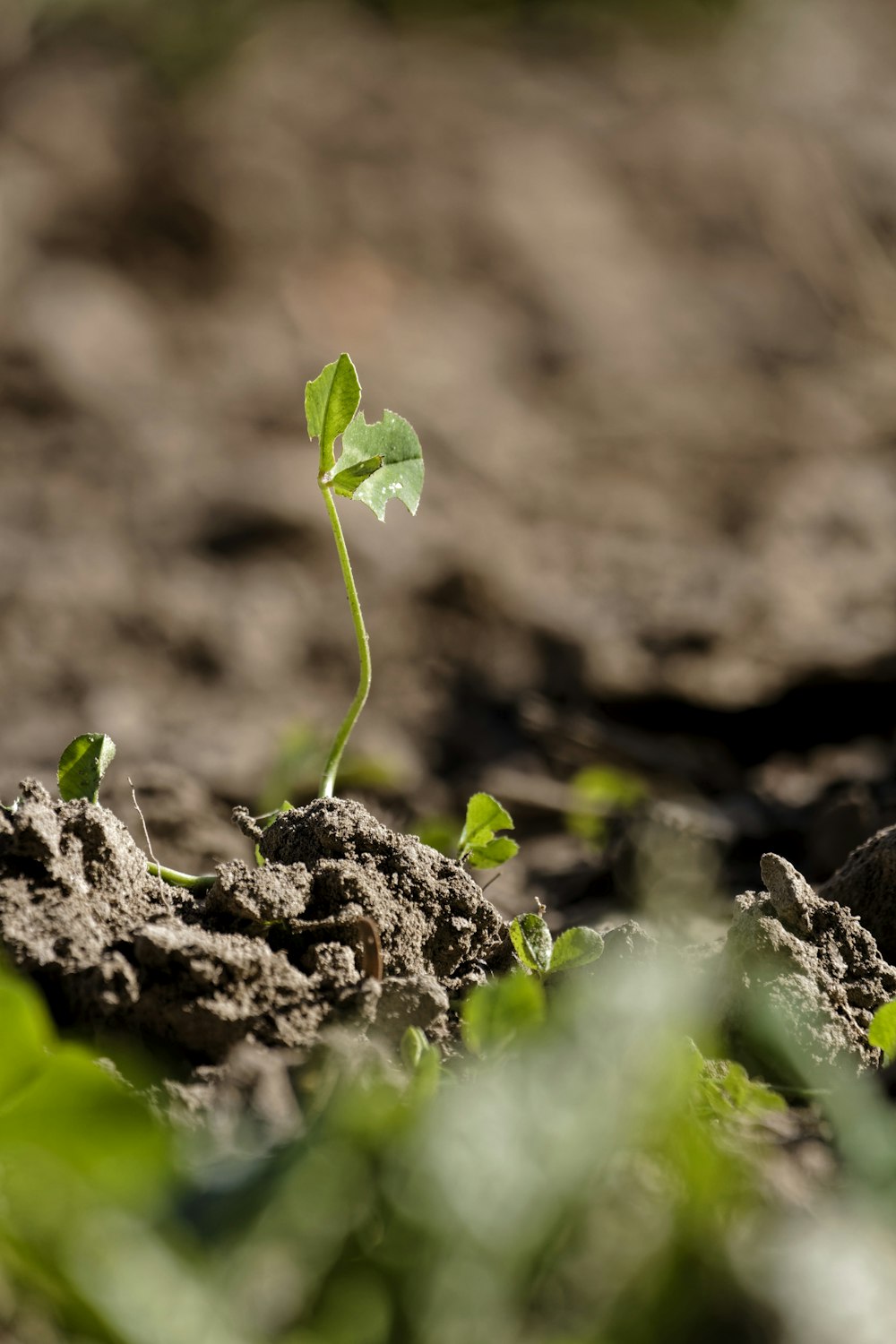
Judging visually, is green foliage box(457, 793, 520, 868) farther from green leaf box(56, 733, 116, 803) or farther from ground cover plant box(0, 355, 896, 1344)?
green leaf box(56, 733, 116, 803)

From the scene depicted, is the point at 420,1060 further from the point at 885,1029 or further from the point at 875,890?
the point at 875,890

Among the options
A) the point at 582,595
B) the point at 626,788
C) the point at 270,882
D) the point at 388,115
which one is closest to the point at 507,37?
the point at 388,115

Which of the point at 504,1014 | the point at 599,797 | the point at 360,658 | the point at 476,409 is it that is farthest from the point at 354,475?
Answer: the point at 476,409

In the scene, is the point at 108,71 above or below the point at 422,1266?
below

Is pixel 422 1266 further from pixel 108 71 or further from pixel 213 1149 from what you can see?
pixel 108 71

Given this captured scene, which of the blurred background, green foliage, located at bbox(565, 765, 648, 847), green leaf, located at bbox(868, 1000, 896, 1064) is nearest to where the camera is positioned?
green leaf, located at bbox(868, 1000, 896, 1064)

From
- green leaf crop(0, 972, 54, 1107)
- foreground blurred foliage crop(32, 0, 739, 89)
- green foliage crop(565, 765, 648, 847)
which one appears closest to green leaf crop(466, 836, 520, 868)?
green leaf crop(0, 972, 54, 1107)
